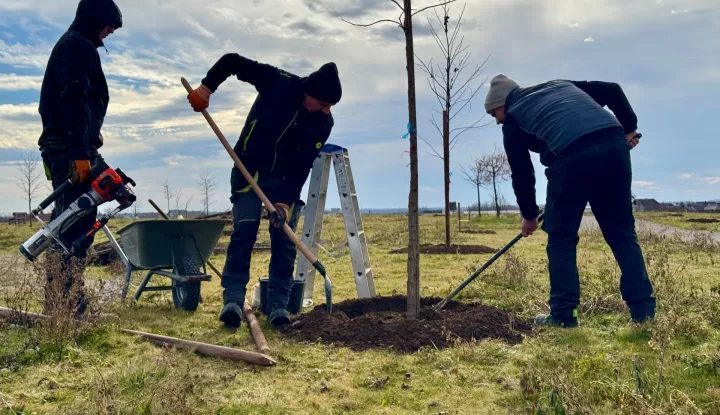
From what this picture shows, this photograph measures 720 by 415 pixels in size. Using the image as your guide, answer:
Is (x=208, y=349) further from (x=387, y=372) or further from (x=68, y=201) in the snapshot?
(x=68, y=201)

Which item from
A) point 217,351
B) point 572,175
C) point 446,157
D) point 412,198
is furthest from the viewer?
point 446,157

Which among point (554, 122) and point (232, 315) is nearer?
point (554, 122)

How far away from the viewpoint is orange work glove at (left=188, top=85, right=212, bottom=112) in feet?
15.1

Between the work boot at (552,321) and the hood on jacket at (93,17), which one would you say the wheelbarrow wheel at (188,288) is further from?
the work boot at (552,321)

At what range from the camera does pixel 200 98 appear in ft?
15.1

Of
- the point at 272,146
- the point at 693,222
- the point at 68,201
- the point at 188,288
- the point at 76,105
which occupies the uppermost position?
the point at 76,105

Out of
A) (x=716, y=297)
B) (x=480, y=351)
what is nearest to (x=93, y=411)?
(x=480, y=351)

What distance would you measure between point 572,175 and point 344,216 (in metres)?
2.45

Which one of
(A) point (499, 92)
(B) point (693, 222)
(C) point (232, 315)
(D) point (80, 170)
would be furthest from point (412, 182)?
(B) point (693, 222)

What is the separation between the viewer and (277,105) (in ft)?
15.6

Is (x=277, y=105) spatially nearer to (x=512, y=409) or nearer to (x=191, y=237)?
(x=191, y=237)

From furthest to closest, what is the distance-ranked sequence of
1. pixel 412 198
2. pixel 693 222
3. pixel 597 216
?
pixel 693 222, pixel 412 198, pixel 597 216

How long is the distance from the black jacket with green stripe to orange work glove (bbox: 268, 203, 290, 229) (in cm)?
17

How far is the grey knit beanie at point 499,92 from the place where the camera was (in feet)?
14.6
